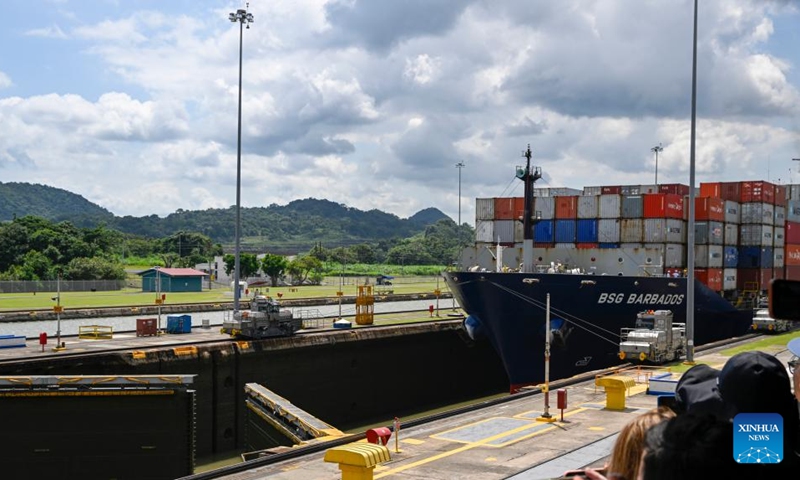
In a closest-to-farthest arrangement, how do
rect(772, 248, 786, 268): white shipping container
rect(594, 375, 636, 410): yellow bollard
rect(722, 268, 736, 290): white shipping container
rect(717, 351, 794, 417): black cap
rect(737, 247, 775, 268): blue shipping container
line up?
1. rect(717, 351, 794, 417): black cap
2. rect(594, 375, 636, 410): yellow bollard
3. rect(722, 268, 736, 290): white shipping container
4. rect(737, 247, 775, 268): blue shipping container
5. rect(772, 248, 786, 268): white shipping container

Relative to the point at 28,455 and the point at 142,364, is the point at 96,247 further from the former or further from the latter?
the point at 28,455

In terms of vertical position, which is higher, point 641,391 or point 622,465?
point 622,465

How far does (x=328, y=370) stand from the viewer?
44188 millimetres

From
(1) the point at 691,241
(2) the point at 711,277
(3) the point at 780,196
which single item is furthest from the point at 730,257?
(1) the point at 691,241

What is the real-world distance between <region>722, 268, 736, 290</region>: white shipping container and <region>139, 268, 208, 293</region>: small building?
Result: 63.3 metres

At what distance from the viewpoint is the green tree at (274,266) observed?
12500cm

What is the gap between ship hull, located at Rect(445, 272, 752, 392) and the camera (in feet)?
129

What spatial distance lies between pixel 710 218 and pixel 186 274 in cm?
6453

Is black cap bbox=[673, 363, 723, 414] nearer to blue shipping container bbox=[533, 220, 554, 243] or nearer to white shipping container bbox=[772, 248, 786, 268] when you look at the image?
blue shipping container bbox=[533, 220, 554, 243]

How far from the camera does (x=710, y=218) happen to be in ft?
169

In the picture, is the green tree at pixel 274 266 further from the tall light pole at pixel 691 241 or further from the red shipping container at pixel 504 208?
the tall light pole at pixel 691 241

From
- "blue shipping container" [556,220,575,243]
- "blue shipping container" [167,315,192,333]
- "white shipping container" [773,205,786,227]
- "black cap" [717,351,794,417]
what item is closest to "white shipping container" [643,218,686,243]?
"blue shipping container" [556,220,575,243]

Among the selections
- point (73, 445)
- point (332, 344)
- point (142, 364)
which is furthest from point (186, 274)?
point (73, 445)

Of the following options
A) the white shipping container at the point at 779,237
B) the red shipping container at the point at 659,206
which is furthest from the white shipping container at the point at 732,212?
the red shipping container at the point at 659,206
